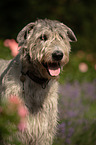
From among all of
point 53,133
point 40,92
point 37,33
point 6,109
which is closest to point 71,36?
point 37,33

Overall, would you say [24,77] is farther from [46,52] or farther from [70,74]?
[70,74]

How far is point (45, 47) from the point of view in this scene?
316 cm

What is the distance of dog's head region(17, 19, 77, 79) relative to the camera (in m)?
3.10

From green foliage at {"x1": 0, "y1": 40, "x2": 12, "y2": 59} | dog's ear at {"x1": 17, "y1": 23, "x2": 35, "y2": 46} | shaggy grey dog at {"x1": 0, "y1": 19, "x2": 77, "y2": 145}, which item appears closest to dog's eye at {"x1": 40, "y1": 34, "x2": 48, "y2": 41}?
shaggy grey dog at {"x1": 0, "y1": 19, "x2": 77, "y2": 145}

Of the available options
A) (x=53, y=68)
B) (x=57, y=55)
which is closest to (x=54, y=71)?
(x=53, y=68)

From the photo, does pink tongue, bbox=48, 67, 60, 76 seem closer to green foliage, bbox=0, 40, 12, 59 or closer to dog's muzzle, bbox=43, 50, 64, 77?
dog's muzzle, bbox=43, 50, 64, 77

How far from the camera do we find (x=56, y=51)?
9.96 feet

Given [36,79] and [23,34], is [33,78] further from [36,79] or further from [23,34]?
[23,34]

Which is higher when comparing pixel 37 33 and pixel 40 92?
pixel 37 33

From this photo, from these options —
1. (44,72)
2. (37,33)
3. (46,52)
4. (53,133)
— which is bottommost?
(53,133)

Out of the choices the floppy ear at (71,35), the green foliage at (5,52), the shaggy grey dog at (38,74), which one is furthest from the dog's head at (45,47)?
the green foliage at (5,52)

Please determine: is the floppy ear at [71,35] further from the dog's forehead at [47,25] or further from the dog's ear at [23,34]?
the dog's ear at [23,34]

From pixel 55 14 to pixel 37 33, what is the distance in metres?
10.5

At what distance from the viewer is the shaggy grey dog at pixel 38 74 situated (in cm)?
319
